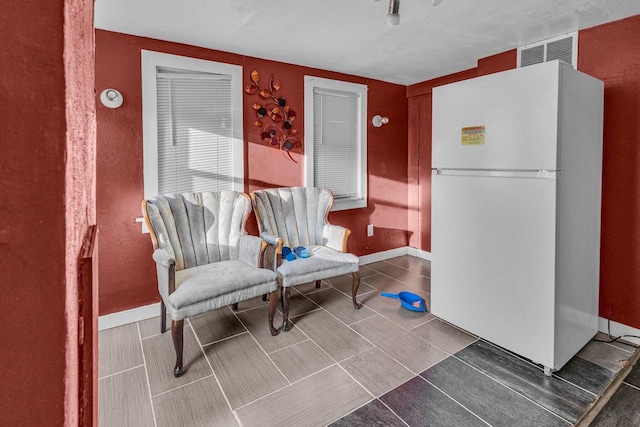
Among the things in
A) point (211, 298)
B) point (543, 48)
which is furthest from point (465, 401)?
point (543, 48)

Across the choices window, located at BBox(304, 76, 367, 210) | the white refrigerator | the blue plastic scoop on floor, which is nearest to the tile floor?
the white refrigerator

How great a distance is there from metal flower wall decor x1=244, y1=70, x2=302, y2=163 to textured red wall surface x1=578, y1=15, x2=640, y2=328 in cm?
251

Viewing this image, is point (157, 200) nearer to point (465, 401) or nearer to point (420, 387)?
point (420, 387)

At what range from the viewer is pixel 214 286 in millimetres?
2145

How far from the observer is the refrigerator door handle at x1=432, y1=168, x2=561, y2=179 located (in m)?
1.89

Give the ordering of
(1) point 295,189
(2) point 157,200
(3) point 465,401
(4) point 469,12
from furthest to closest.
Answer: (1) point 295,189, (2) point 157,200, (4) point 469,12, (3) point 465,401

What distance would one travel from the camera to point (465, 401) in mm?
1791

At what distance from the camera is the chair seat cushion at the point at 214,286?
2.03 m

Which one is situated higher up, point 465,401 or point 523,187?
point 523,187

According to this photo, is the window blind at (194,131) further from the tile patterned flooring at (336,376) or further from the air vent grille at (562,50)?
the air vent grille at (562,50)

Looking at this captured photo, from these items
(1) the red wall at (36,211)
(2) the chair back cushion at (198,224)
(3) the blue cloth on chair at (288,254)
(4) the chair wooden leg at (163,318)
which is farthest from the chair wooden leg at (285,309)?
(1) the red wall at (36,211)

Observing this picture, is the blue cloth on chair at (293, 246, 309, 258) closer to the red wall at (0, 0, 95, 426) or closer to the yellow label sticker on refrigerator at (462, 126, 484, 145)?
the yellow label sticker on refrigerator at (462, 126, 484, 145)

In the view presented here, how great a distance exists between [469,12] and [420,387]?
247 centimetres

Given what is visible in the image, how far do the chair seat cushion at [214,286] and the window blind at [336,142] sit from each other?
1.60m
